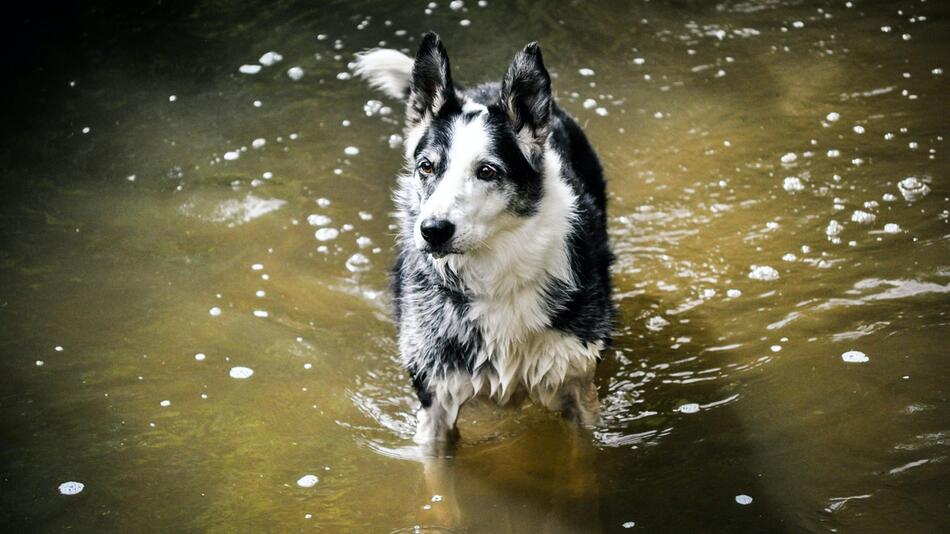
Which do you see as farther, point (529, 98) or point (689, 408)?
point (689, 408)

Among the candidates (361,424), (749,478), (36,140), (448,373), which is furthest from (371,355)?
(36,140)

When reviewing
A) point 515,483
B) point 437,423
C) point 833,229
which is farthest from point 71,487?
point 833,229

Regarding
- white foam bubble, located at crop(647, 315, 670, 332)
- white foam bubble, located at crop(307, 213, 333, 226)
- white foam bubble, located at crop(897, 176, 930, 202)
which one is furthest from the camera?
white foam bubble, located at crop(307, 213, 333, 226)

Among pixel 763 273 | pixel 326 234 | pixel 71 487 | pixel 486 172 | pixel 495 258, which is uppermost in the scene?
pixel 486 172

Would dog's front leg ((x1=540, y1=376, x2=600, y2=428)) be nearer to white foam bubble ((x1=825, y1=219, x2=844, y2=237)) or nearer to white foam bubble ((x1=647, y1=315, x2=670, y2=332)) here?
white foam bubble ((x1=647, y1=315, x2=670, y2=332))

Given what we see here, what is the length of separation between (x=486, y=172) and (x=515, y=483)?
1.32 m

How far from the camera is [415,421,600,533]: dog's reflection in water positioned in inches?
136

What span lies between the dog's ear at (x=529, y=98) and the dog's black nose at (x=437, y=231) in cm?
54

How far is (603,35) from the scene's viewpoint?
7.66 metres

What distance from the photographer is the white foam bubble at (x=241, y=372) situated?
429cm

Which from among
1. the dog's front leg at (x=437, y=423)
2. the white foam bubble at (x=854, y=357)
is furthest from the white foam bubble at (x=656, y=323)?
the dog's front leg at (x=437, y=423)

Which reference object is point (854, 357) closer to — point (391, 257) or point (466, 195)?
point (466, 195)

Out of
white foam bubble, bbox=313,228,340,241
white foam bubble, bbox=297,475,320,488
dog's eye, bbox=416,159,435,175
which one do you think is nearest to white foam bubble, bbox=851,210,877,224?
dog's eye, bbox=416,159,435,175

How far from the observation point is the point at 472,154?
3.27m
